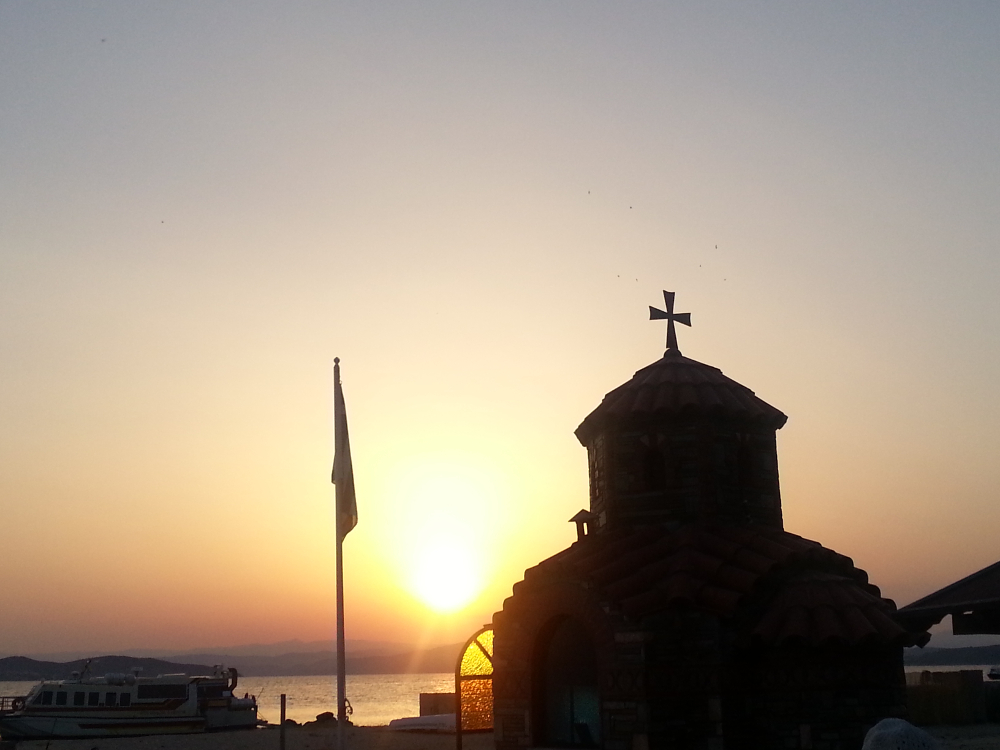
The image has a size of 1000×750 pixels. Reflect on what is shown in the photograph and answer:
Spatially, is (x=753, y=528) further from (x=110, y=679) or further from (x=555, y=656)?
(x=110, y=679)

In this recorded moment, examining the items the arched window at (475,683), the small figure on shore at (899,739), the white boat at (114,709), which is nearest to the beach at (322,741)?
the white boat at (114,709)

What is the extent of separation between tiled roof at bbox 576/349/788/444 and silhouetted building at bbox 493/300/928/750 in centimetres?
5

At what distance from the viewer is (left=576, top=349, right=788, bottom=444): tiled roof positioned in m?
21.3

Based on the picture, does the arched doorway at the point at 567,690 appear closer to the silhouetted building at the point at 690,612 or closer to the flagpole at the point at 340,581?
the silhouetted building at the point at 690,612

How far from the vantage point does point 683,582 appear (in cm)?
1847

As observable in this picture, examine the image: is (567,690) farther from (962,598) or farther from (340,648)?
(962,598)

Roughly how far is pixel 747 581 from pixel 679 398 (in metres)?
4.59

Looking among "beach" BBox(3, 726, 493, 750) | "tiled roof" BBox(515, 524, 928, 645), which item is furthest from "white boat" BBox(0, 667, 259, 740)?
"tiled roof" BBox(515, 524, 928, 645)

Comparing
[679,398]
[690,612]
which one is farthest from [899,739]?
[679,398]

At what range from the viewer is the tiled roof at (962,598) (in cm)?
1497

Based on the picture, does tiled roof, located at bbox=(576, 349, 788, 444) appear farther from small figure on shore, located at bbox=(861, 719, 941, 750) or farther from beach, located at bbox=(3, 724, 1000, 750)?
small figure on shore, located at bbox=(861, 719, 941, 750)

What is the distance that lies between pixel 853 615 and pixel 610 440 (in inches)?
250

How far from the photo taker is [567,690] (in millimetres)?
19969

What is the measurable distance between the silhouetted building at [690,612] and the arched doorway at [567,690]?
3cm
